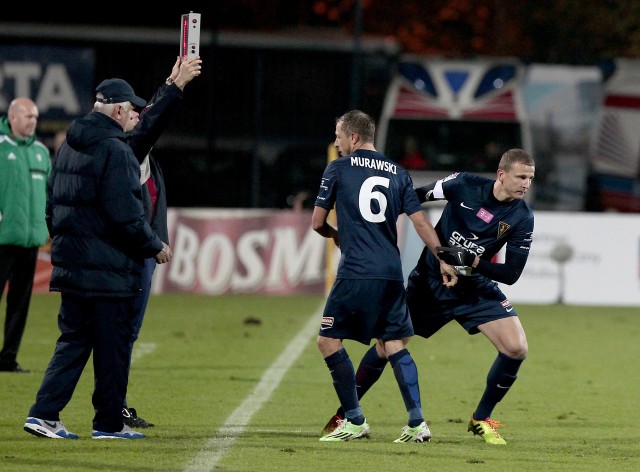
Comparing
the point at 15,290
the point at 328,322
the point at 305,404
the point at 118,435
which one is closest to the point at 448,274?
the point at 328,322

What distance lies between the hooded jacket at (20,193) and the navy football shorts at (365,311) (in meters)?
4.05

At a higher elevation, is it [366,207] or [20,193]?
[366,207]

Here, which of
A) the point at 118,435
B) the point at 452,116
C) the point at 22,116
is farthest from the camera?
the point at 452,116

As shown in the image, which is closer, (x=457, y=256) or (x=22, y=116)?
(x=457, y=256)

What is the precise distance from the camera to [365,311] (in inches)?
320

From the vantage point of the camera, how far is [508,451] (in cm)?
810

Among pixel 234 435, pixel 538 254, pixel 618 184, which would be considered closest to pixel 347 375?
pixel 234 435

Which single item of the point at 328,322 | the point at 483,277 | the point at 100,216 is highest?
the point at 100,216

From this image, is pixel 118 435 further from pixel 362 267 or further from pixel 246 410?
pixel 362 267

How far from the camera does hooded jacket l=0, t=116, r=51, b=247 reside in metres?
11.4

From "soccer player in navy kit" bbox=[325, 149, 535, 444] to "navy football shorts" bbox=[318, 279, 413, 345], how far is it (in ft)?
1.32

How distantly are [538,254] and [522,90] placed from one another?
7.31 m

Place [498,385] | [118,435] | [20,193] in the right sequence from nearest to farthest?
[118,435]
[498,385]
[20,193]

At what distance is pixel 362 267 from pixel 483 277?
979mm
